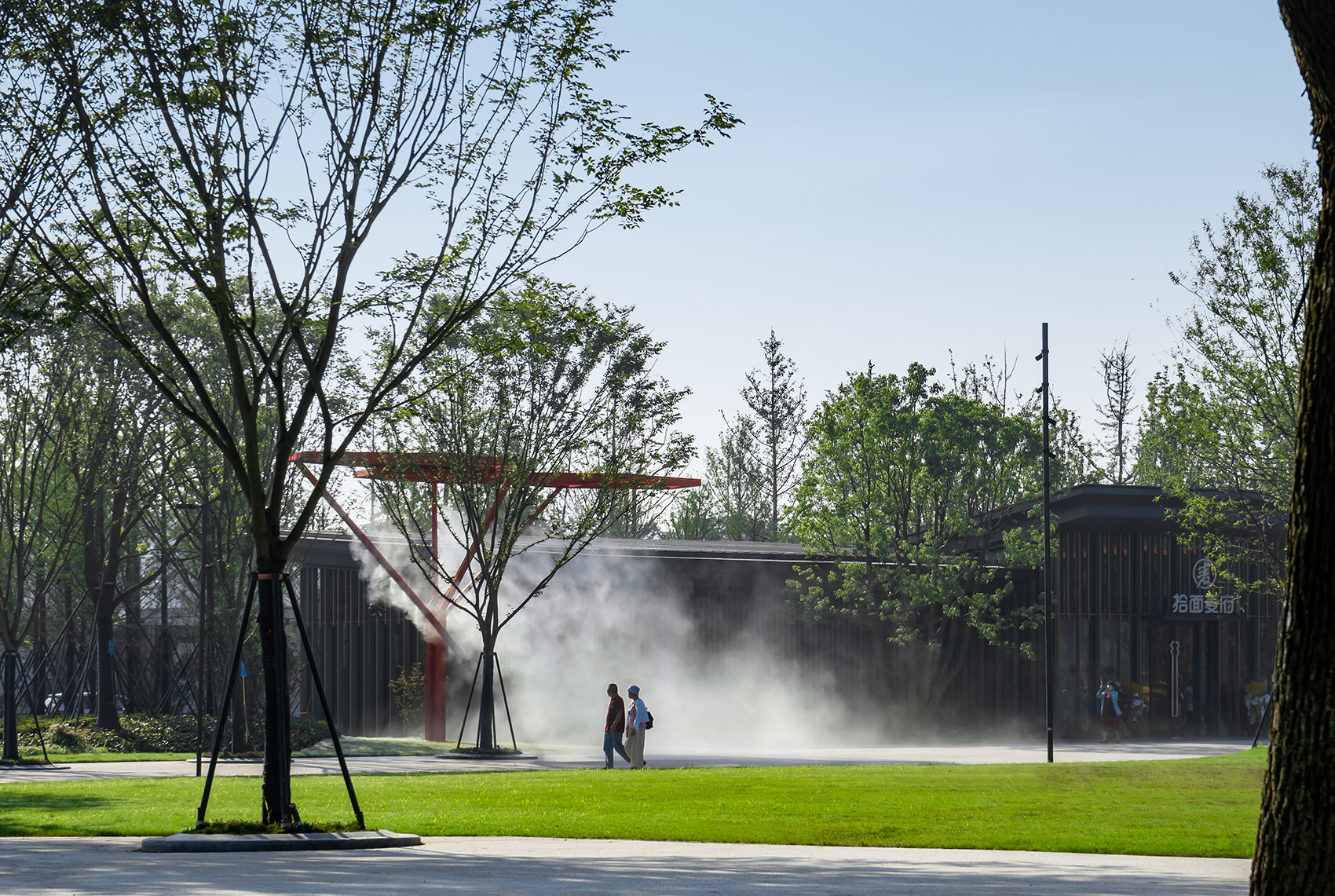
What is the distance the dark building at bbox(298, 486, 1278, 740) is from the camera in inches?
1519

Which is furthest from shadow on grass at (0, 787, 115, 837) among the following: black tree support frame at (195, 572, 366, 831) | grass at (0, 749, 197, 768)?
grass at (0, 749, 197, 768)

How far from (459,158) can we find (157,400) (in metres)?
21.8

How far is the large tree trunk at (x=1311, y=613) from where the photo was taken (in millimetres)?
5797

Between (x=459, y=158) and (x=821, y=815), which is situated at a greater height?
(x=459, y=158)

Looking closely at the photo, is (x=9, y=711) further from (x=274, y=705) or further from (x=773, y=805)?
(x=773, y=805)

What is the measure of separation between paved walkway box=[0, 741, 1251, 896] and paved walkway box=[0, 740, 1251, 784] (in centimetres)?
1156

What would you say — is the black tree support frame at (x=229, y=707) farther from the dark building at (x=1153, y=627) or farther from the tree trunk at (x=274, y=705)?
the dark building at (x=1153, y=627)

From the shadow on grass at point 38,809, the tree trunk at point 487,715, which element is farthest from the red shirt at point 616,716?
the shadow on grass at point 38,809

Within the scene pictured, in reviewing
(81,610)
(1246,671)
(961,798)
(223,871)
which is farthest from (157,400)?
(1246,671)

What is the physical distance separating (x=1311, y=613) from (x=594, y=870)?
6141 millimetres

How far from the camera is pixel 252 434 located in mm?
13141

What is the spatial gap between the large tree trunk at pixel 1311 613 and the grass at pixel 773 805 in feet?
23.0

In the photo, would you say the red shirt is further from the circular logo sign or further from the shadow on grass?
the circular logo sign

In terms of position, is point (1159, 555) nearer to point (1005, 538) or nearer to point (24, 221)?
point (1005, 538)
